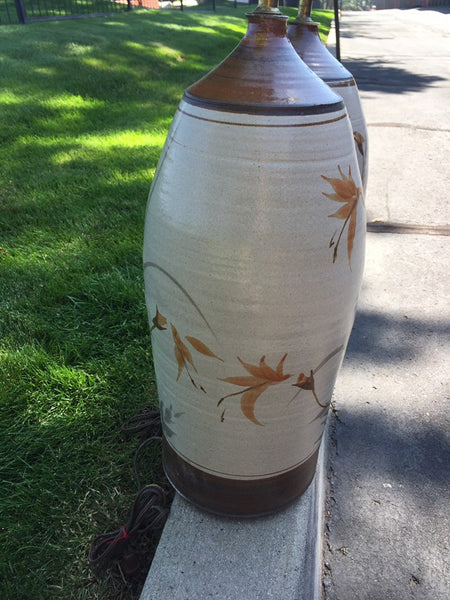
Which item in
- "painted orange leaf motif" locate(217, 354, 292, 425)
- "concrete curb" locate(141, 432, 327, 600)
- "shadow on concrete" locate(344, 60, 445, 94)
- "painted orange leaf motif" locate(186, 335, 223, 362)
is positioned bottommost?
"concrete curb" locate(141, 432, 327, 600)

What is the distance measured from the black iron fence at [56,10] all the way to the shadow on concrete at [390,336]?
7500 millimetres

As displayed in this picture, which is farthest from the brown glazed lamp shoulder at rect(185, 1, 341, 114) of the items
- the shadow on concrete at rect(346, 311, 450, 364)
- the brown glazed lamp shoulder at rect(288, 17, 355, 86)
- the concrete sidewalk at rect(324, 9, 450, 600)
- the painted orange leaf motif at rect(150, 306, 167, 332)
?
the shadow on concrete at rect(346, 311, 450, 364)

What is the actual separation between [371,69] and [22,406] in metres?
9.13

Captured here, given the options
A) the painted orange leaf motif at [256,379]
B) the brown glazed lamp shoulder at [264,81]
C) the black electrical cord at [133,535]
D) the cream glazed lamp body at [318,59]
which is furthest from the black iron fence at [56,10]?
the painted orange leaf motif at [256,379]

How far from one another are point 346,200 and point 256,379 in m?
0.41

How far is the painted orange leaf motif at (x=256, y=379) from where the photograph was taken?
3.51 ft

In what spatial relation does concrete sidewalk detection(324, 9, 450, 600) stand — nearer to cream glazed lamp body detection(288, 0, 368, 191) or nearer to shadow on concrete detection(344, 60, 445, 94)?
cream glazed lamp body detection(288, 0, 368, 191)

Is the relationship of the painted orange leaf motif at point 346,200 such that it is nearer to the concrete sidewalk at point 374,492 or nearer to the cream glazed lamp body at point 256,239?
the cream glazed lamp body at point 256,239

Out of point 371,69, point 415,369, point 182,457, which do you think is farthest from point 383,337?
point 371,69

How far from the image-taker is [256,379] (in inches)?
42.8

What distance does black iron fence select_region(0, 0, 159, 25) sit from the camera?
307 inches

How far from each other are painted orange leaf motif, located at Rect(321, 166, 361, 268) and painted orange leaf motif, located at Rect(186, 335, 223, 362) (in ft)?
1.02

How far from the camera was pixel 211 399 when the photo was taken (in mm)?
1145

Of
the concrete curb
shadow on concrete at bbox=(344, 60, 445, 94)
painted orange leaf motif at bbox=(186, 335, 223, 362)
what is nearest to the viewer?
painted orange leaf motif at bbox=(186, 335, 223, 362)
